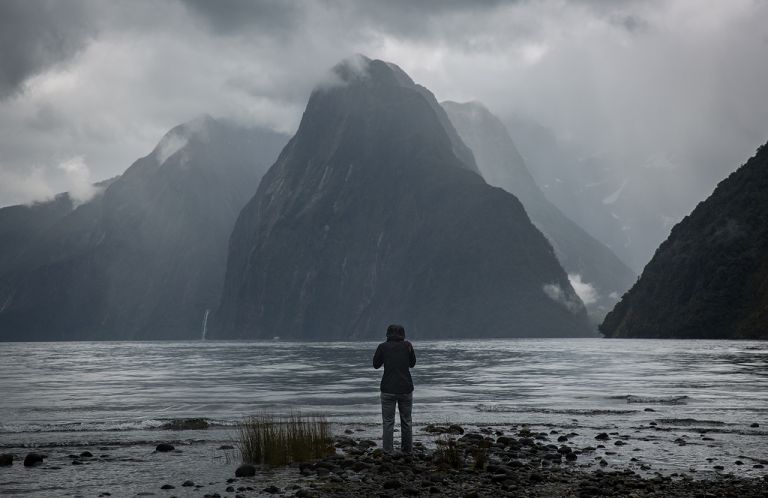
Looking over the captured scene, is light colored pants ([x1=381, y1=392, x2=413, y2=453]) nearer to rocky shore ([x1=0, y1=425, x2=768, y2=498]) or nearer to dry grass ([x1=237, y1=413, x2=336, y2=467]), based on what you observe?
rocky shore ([x1=0, y1=425, x2=768, y2=498])

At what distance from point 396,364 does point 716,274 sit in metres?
155

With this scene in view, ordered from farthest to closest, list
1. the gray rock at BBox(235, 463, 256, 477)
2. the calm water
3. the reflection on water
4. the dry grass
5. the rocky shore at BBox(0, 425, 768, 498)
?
the reflection on water, the dry grass, the calm water, the gray rock at BBox(235, 463, 256, 477), the rocky shore at BBox(0, 425, 768, 498)

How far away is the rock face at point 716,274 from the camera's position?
153 m

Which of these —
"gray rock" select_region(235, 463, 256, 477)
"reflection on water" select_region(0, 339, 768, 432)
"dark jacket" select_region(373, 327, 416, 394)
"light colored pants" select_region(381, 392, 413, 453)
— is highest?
"dark jacket" select_region(373, 327, 416, 394)

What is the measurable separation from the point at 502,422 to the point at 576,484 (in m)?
12.9

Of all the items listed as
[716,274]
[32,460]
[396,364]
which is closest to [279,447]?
[396,364]

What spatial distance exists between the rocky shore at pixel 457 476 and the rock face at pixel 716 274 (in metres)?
135

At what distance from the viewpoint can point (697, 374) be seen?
5450cm

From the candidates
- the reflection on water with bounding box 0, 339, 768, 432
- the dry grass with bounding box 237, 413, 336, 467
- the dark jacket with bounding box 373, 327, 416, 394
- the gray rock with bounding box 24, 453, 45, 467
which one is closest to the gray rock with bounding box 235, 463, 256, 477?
the dry grass with bounding box 237, 413, 336, 467

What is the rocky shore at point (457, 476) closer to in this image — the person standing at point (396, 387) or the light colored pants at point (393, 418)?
the light colored pants at point (393, 418)

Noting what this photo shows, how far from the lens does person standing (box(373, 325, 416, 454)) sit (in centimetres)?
2003

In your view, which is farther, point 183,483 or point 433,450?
point 433,450

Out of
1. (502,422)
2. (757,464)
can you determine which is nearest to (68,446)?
(502,422)

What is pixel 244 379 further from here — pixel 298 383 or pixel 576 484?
pixel 576 484
